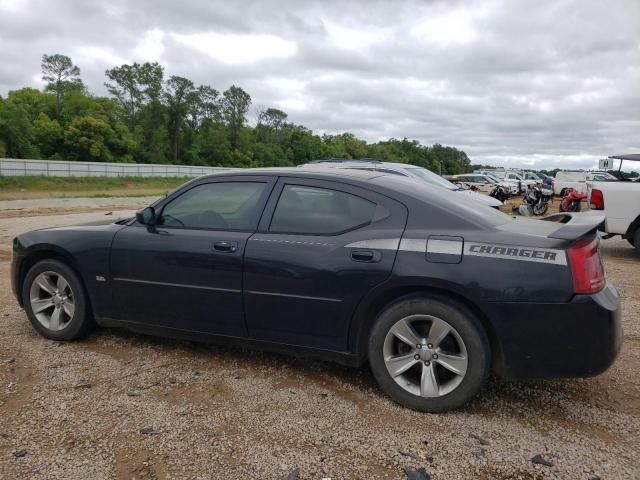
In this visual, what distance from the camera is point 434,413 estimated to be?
3158mm

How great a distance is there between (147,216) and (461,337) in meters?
2.46

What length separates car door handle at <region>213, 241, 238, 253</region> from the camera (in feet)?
11.7

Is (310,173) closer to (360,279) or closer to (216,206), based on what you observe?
(216,206)

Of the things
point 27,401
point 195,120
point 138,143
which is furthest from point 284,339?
point 195,120

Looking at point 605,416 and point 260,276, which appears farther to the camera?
point 260,276

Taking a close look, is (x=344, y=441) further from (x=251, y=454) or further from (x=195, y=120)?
(x=195, y=120)

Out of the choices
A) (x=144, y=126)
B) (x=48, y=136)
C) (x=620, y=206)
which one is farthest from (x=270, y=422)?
(x=144, y=126)

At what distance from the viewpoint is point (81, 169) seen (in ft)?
145

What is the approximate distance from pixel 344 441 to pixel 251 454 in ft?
1.68

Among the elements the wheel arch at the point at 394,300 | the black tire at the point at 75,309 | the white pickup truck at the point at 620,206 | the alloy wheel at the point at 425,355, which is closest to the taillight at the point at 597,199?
the white pickup truck at the point at 620,206

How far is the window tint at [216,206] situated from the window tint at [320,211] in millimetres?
238

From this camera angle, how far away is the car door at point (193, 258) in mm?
3602

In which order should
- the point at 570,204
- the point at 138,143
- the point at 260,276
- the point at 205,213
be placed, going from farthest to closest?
the point at 138,143 → the point at 570,204 → the point at 205,213 → the point at 260,276

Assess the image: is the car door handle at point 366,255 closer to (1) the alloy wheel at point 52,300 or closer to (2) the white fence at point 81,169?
(1) the alloy wheel at point 52,300
